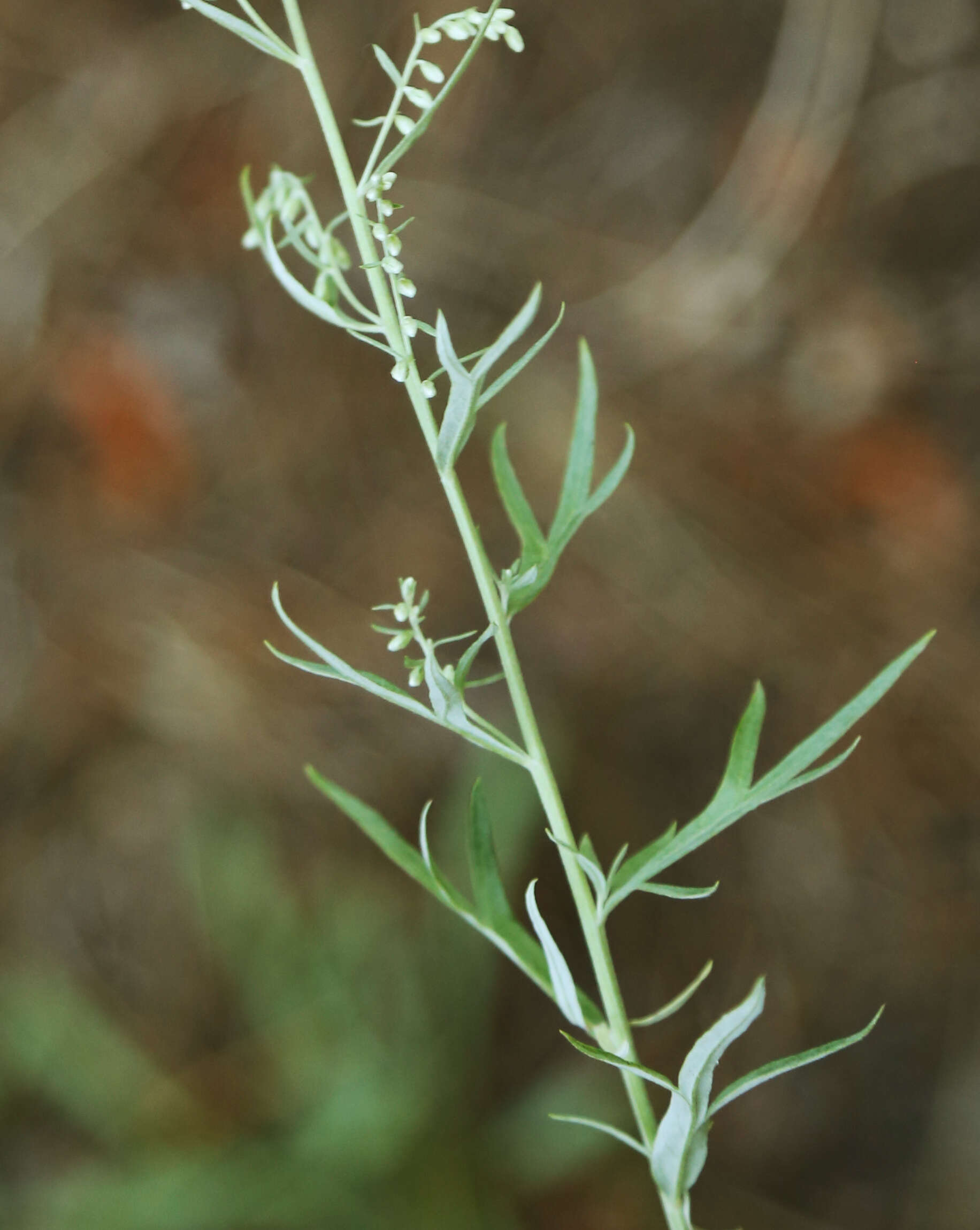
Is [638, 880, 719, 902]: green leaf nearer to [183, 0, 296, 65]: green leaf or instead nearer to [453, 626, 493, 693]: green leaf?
[453, 626, 493, 693]: green leaf

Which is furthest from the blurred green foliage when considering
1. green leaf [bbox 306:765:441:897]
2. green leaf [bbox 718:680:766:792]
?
green leaf [bbox 718:680:766:792]

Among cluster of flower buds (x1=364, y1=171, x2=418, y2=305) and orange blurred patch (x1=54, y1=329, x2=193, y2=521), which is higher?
cluster of flower buds (x1=364, y1=171, x2=418, y2=305)

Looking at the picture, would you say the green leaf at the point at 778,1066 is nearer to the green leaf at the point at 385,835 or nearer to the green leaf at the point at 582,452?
the green leaf at the point at 385,835

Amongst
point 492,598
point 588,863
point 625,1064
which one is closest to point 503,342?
point 492,598

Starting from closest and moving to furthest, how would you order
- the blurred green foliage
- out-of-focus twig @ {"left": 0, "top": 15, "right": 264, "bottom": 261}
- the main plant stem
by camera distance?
the main plant stem < the blurred green foliage < out-of-focus twig @ {"left": 0, "top": 15, "right": 264, "bottom": 261}

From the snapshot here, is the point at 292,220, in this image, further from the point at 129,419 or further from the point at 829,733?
the point at 129,419

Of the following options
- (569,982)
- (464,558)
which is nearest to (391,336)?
(569,982)

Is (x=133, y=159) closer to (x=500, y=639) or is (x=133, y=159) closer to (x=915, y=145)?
(x=915, y=145)
